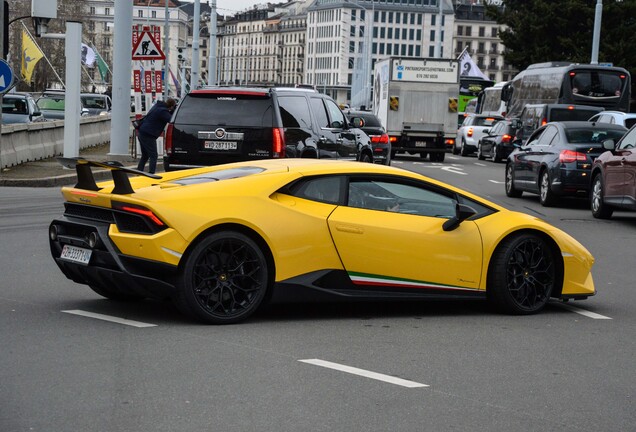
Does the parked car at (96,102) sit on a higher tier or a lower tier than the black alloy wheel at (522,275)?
lower

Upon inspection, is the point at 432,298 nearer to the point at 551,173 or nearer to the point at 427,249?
the point at 427,249

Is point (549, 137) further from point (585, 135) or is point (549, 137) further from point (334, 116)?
point (334, 116)

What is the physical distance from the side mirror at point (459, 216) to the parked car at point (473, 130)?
137 feet

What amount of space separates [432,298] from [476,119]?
144 feet

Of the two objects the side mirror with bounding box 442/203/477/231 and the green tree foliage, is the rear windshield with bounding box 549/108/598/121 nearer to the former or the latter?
the side mirror with bounding box 442/203/477/231

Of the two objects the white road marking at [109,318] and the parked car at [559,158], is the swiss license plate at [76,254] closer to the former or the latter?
the white road marking at [109,318]

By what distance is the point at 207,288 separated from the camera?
28.3ft

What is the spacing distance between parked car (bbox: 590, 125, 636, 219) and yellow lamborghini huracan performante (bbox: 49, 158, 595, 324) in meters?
8.71

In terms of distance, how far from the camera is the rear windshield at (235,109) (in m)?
18.1

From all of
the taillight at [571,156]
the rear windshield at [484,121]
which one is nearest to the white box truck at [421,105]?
the rear windshield at [484,121]

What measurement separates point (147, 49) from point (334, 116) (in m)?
11.3

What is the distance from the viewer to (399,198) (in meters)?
9.41

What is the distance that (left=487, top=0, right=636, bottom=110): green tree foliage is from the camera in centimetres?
7094

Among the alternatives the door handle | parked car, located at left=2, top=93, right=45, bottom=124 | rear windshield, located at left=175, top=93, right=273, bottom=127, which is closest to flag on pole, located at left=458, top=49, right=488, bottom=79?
parked car, located at left=2, top=93, right=45, bottom=124
